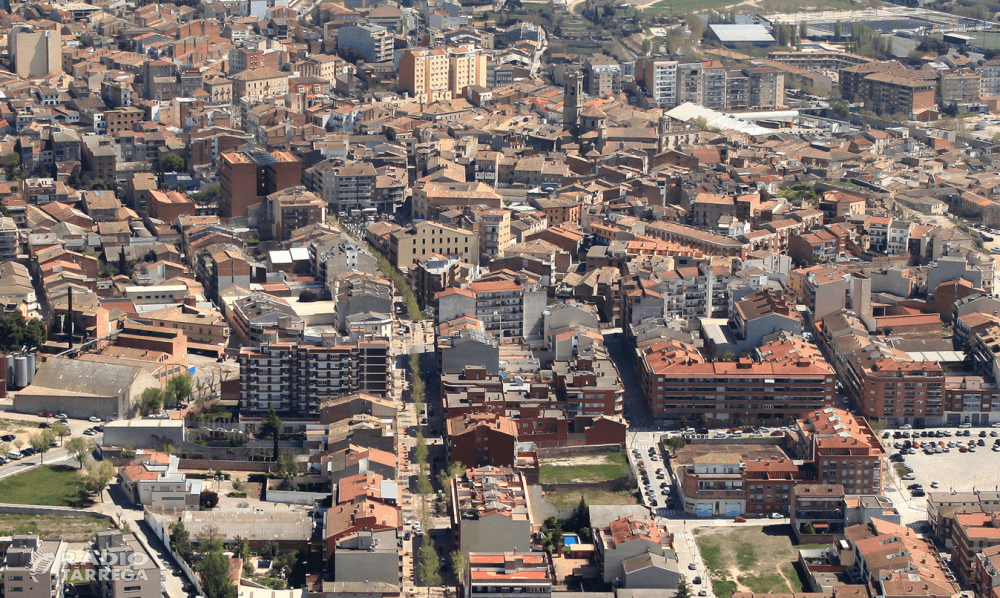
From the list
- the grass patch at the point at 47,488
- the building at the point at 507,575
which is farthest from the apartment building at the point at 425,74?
the building at the point at 507,575

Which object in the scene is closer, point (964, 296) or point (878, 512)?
point (878, 512)

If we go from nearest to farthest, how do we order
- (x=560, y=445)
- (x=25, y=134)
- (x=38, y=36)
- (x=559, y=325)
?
1. (x=560, y=445)
2. (x=559, y=325)
3. (x=25, y=134)
4. (x=38, y=36)

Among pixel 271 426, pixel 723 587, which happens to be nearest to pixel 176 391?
pixel 271 426

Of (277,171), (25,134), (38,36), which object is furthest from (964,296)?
(38,36)

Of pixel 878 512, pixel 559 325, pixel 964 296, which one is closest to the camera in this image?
pixel 878 512

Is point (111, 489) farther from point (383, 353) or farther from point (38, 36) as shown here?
point (38, 36)

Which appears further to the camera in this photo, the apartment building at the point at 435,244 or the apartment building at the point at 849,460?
the apartment building at the point at 435,244

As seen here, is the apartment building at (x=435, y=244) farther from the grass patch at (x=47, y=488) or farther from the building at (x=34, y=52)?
the building at (x=34, y=52)
